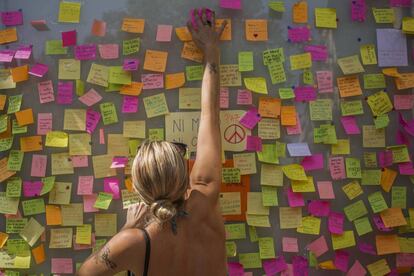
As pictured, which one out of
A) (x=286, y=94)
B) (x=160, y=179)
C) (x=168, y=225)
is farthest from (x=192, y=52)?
(x=168, y=225)

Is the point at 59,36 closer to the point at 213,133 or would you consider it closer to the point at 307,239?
the point at 213,133

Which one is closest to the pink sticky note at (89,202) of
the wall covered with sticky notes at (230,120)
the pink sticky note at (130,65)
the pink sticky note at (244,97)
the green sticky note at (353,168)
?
the wall covered with sticky notes at (230,120)

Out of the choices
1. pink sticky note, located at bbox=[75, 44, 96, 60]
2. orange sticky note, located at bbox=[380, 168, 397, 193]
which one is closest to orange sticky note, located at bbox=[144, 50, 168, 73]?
pink sticky note, located at bbox=[75, 44, 96, 60]

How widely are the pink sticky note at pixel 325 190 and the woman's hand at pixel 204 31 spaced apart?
0.89 meters

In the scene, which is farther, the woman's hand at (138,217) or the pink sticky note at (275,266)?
the pink sticky note at (275,266)

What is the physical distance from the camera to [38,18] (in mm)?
2523

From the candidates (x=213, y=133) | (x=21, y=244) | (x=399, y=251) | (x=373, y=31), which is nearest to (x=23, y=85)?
(x=21, y=244)

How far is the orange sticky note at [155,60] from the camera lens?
8.25 ft

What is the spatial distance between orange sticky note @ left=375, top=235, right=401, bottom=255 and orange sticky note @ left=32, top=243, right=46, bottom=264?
5.89ft

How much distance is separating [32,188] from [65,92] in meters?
0.54

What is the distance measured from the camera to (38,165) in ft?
8.31

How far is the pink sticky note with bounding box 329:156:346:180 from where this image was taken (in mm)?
2570

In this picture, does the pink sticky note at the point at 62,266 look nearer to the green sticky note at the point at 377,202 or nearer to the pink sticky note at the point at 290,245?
the pink sticky note at the point at 290,245

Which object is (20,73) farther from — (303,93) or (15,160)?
(303,93)
